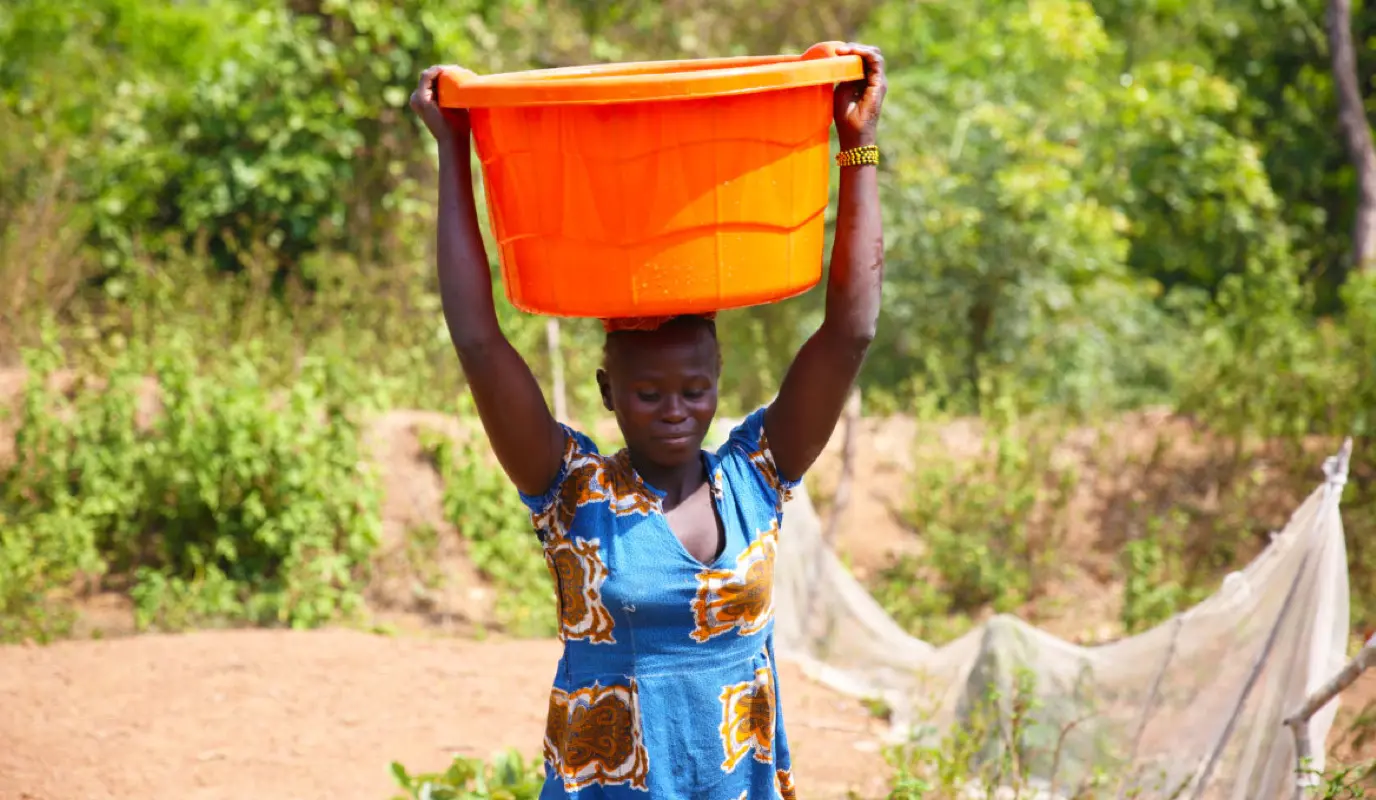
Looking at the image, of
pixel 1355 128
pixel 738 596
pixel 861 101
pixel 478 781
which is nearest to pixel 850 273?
pixel 861 101

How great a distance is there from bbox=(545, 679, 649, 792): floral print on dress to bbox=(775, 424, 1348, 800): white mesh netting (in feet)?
4.28

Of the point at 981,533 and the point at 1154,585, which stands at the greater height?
the point at 981,533

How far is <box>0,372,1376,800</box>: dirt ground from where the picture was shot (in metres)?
3.62

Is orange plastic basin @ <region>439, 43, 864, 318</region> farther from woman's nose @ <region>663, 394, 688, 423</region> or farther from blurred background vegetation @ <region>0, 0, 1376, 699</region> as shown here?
blurred background vegetation @ <region>0, 0, 1376, 699</region>

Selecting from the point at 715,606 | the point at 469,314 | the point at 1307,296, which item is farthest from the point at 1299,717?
the point at 1307,296

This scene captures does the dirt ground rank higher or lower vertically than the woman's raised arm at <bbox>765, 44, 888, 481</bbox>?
lower

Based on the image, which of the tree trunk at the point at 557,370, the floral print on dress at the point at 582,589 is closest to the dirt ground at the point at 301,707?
the tree trunk at the point at 557,370

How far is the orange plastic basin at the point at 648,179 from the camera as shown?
1.82m

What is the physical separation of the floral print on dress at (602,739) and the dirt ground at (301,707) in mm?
1734

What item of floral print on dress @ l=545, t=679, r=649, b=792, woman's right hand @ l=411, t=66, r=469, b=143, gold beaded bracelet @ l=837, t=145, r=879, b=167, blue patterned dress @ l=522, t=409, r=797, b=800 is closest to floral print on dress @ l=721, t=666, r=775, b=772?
blue patterned dress @ l=522, t=409, r=797, b=800

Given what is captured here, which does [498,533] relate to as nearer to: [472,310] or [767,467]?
[767,467]

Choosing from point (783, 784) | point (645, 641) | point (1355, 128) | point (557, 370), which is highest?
point (1355, 128)

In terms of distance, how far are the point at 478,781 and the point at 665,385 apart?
1.75 metres

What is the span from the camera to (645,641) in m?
2.03
